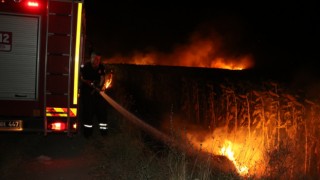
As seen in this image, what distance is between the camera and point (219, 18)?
38.4 metres

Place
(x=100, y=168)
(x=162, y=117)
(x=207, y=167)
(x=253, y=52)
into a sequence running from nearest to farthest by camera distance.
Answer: (x=207, y=167) < (x=100, y=168) < (x=162, y=117) < (x=253, y=52)

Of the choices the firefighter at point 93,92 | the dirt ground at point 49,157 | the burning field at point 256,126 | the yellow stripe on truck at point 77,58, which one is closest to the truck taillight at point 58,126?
the yellow stripe on truck at point 77,58

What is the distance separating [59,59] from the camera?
7887mm

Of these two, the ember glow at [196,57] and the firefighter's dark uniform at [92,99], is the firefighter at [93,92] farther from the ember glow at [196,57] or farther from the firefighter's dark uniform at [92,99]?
the ember glow at [196,57]

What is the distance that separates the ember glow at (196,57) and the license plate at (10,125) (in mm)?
25652

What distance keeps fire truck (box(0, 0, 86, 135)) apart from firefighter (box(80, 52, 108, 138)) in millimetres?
1650

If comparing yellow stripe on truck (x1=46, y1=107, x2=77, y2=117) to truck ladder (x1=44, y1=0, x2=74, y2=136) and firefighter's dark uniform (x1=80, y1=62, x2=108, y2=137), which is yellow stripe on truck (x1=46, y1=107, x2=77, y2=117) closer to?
truck ladder (x1=44, y1=0, x2=74, y2=136)

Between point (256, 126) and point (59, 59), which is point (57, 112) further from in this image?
point (256, 126)

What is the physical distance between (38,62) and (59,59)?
35 cm

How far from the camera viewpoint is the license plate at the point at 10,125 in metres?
7.81

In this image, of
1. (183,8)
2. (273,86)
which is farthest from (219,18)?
(273,86)

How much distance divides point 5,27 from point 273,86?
229 inches

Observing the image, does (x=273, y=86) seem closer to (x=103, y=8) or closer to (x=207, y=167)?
(x=207, y=167)

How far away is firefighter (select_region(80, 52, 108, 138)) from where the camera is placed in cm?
969
